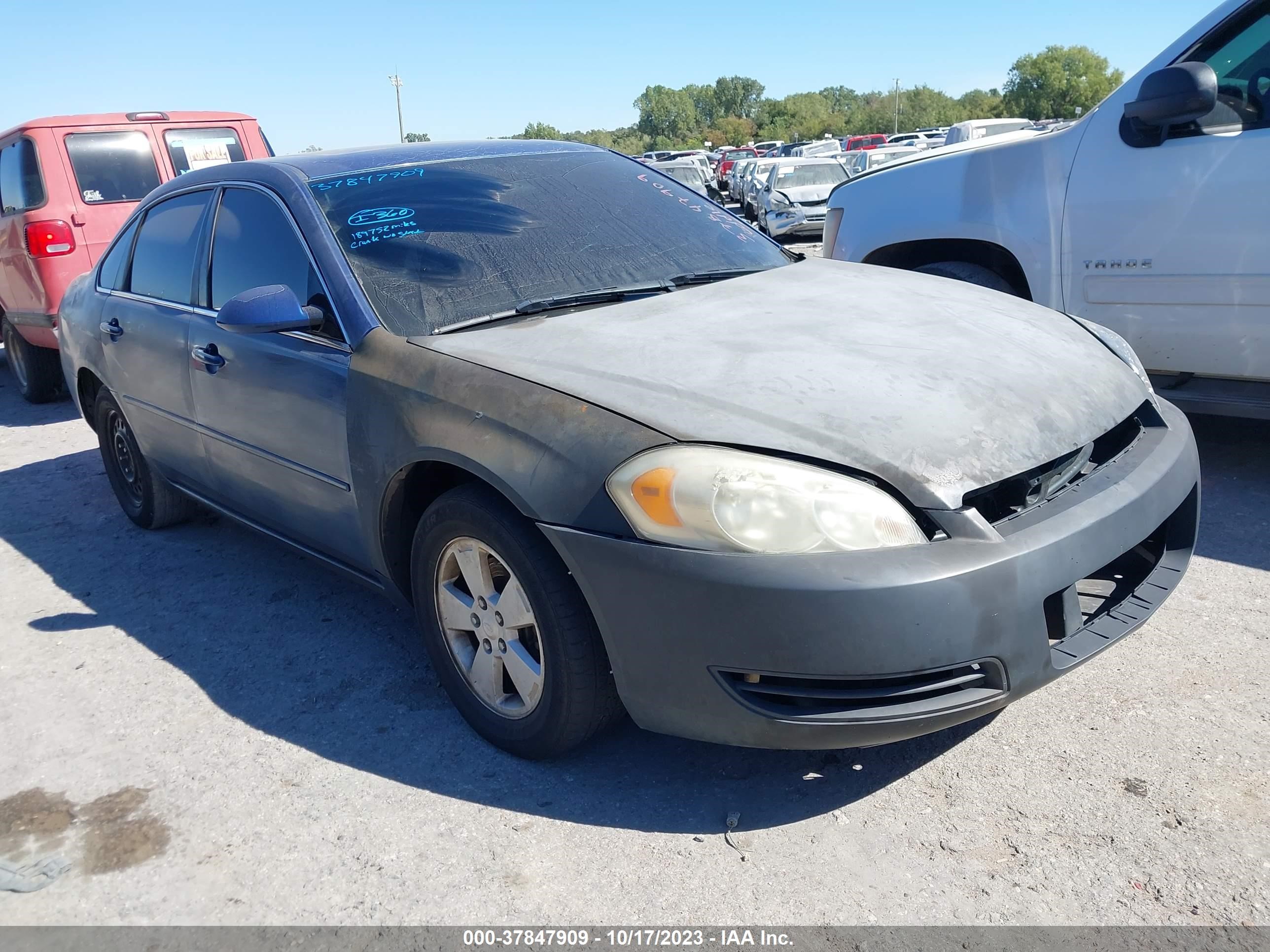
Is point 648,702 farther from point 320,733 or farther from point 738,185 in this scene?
point 738,185

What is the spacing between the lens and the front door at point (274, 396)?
10.4 feet

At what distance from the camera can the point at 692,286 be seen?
3400 mm

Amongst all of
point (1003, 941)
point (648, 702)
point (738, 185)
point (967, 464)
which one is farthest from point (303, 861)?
point (738, 185)

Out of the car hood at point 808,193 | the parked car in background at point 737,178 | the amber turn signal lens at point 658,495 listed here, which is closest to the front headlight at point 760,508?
the amber turn signal lens at point 658,495

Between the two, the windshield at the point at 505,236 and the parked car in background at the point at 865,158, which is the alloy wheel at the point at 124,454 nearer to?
the windshield at the point at 505,236

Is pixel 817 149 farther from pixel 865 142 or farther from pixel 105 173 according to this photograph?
pixel 105 173

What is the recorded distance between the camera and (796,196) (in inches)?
817

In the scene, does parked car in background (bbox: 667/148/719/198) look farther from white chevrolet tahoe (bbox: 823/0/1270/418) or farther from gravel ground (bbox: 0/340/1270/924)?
gravel ground (bbox: 0/340/1270/924)

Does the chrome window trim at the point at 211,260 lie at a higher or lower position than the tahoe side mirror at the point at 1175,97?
lower

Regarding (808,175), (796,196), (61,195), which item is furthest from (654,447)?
(808,175)

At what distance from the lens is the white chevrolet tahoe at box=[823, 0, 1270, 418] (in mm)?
4078

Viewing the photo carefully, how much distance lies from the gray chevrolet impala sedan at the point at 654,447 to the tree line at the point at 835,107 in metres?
68.7

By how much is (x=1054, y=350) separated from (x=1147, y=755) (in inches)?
43.7

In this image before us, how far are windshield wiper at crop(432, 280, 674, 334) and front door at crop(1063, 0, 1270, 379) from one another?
2266mm
